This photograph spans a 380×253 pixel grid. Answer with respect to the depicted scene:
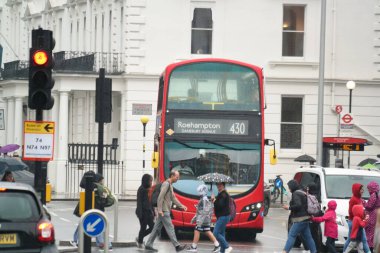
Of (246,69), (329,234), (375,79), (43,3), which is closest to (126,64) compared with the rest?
(375,79)

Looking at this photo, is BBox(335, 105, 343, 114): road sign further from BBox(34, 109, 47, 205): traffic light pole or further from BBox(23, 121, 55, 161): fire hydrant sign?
→ BBox(34, 109, 47, 205): traffic light pole

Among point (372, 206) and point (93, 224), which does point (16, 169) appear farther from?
point (93, 224)

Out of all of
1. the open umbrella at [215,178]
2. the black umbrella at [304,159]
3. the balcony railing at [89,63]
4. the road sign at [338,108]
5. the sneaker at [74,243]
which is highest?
the balcony railing at [89,63]

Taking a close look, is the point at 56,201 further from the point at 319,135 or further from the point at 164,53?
the point at 319,135

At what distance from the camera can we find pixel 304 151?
49906 millimetres

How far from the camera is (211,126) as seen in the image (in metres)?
30.0

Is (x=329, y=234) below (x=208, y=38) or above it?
below

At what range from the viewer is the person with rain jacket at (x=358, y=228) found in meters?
23.2

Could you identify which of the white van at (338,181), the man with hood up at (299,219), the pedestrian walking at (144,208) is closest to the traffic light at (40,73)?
the man with hood up at (299,219)

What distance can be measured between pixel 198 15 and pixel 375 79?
7764 mm

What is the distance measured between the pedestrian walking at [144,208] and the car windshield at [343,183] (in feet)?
13.3

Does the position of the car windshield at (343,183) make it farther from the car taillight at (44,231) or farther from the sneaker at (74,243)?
the car taillight at (44,231)

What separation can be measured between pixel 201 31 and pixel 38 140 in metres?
30.0

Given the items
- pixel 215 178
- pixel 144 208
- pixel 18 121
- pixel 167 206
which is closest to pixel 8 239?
pixel 167 206
